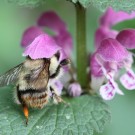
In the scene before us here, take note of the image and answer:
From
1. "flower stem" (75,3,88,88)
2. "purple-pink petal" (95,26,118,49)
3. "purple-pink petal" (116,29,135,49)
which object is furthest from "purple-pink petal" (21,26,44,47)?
"purple-pink petal" (116,29,135,49)

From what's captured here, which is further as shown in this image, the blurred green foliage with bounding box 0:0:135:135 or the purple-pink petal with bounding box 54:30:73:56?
the blurred green foliage with bounding box 0:0:135:135

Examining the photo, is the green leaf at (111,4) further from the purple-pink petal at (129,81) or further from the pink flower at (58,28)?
the pink flower at (58,28)

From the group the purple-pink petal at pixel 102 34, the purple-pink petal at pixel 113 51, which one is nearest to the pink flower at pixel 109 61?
the purple-pink petal at pixel 113 51

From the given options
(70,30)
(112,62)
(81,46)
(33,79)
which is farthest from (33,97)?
(70,30)

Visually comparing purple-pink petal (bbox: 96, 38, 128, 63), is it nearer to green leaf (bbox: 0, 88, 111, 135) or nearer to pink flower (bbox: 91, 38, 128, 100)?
pink flower (bbox: 91, 38, 128, 100)

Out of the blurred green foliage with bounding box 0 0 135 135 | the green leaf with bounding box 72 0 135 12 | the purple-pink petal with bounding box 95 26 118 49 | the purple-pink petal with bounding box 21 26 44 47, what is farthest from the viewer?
the blurred green foliage with bounding box 0 0 135 135

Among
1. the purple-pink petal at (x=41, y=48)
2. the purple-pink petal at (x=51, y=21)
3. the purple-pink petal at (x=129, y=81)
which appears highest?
the purple-pink petal at (x=51, y=21)
